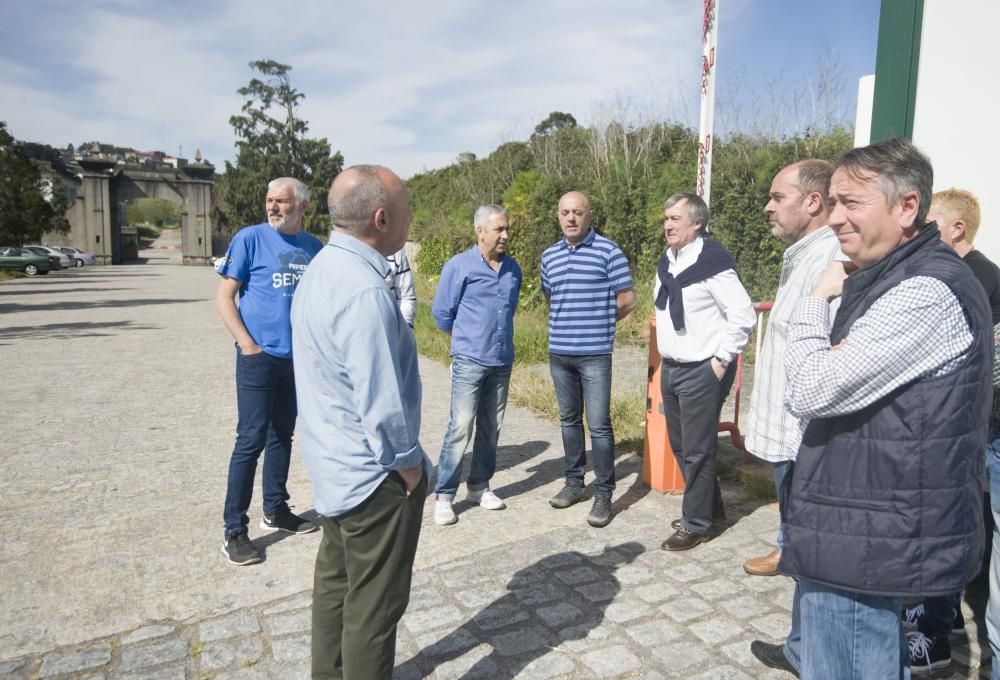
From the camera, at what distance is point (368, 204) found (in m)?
2.41

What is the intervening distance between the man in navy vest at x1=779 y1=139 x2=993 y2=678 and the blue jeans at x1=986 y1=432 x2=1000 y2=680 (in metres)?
0.85

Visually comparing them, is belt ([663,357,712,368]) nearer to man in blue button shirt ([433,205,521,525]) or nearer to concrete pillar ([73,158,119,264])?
man in blue button shirt ([433,205,521,525])

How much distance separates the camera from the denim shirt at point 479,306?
4641 mm

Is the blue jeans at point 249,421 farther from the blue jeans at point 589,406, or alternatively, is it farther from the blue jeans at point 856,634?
the blue jeans at point 856,634

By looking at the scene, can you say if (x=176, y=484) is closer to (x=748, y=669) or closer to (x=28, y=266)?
(x=748, y=669)

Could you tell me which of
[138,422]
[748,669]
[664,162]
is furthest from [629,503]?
[664,162]

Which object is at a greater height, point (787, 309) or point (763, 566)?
point (787, 309)

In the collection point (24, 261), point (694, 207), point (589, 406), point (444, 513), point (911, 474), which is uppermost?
point (694, 207)

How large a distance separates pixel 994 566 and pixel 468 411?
290 cm

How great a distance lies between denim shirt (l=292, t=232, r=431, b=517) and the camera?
2.28 metres

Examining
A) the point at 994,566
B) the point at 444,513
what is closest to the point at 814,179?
the point at 994,566

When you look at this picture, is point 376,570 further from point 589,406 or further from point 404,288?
point 404,288

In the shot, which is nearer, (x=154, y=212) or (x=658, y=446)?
(x=658, y=446)

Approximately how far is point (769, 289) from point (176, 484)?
29.2ft
